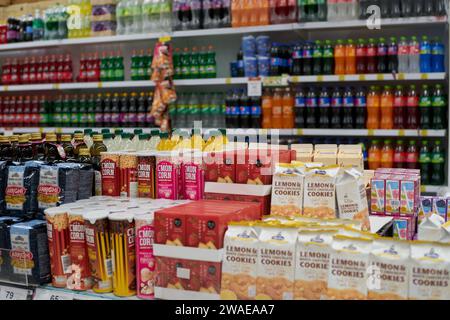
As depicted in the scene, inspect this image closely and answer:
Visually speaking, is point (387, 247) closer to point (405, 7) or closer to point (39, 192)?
point (39, 192)

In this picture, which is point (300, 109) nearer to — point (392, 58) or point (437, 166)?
point (392, 58)

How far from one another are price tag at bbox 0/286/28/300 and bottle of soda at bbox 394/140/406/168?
11.1 feet

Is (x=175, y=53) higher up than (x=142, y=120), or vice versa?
(x=175, y=53)

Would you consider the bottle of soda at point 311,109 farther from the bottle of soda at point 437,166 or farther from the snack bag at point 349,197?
the snack bag at point 349,197

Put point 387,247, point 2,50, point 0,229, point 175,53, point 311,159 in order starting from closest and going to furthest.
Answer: point 387,247
point 0,229
point 311,159
point 175,53
point 2,50

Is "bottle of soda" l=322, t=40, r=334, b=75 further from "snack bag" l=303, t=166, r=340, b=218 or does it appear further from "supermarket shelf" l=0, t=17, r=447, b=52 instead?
"snack bag" l=303, t=166, r=340, b=218

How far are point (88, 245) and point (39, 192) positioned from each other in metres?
0.38

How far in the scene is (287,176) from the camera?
78.1 inches

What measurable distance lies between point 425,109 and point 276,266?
10.8 ft

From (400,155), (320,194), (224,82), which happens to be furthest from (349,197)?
(224,82)

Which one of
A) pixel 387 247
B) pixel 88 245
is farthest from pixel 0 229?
pixel 387 247

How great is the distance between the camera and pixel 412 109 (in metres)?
4.50

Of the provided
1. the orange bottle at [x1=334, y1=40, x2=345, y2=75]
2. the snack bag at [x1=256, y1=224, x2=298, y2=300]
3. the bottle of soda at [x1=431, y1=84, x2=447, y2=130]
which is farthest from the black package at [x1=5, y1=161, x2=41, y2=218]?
the bottle of soda at [x1=431, y1=84, x2=447, y2=130]

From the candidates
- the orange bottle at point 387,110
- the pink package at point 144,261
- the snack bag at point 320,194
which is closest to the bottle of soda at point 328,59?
the orange bottle at point 387,110
